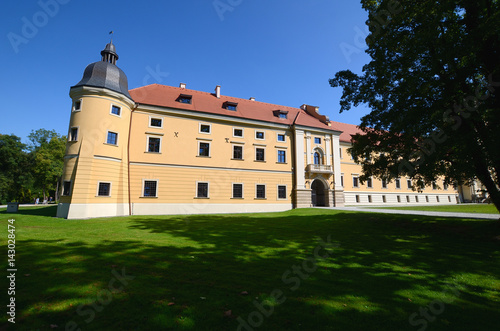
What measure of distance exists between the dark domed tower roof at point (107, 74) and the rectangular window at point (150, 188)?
8391 mm

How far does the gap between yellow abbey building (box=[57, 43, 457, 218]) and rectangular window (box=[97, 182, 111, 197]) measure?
0.24ft

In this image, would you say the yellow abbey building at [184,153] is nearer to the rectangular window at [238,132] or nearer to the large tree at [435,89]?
the rectangular window at [238,132]

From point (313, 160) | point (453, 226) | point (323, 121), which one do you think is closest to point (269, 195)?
point (313, 160)

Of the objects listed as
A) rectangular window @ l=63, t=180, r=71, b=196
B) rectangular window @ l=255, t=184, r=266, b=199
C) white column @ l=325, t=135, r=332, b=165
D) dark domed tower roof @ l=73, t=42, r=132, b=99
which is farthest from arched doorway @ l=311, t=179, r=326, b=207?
rectangular window @ l=63, t=180, r=71, b=196

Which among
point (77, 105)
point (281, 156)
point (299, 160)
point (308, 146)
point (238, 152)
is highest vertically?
point (77, 105)

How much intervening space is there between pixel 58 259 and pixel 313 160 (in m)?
26.3

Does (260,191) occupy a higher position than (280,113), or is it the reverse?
(280,113)

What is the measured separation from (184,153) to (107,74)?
9749 millimetres

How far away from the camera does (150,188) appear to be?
21.9 m

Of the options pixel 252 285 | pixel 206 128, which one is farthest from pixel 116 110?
pixel 252 285

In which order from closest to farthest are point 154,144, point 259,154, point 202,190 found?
point 154,144, point 202,190, point 259,154

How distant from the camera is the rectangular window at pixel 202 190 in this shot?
2356cm

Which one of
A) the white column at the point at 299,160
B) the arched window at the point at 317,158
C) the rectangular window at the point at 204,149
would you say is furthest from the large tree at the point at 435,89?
the arched window at the point at 317,158

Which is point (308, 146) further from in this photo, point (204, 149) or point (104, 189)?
point (104, 189)
